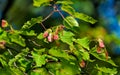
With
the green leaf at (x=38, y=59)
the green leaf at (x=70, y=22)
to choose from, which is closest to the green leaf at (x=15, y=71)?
Answer: the green leaf at (x=38, y=59)

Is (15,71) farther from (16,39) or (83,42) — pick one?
(83,42)

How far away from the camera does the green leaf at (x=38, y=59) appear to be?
2975 mm

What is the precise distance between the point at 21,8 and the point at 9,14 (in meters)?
1.16

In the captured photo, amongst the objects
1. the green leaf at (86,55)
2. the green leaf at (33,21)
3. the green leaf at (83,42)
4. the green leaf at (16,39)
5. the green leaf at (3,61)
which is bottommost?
the green leaf at (3,61)

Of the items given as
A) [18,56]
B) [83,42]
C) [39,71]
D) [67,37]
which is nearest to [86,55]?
[83,42]

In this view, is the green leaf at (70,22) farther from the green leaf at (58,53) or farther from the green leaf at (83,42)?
the green leaf at (58,53)

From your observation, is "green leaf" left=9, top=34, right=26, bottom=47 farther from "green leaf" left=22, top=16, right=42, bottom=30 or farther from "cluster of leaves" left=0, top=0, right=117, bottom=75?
"green leaf" left=22, top=16, right=42, bottom=30

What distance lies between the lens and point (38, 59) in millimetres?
2988

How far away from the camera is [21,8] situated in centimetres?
1155

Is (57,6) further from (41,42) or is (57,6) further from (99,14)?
(99,14)

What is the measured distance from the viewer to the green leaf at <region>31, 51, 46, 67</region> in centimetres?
297

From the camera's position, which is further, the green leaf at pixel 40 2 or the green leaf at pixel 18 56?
the green leaf at pixel 40 2

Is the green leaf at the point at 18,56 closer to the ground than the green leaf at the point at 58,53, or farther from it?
closer to the ground

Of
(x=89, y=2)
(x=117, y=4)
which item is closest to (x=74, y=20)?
(x=89, y=2)
